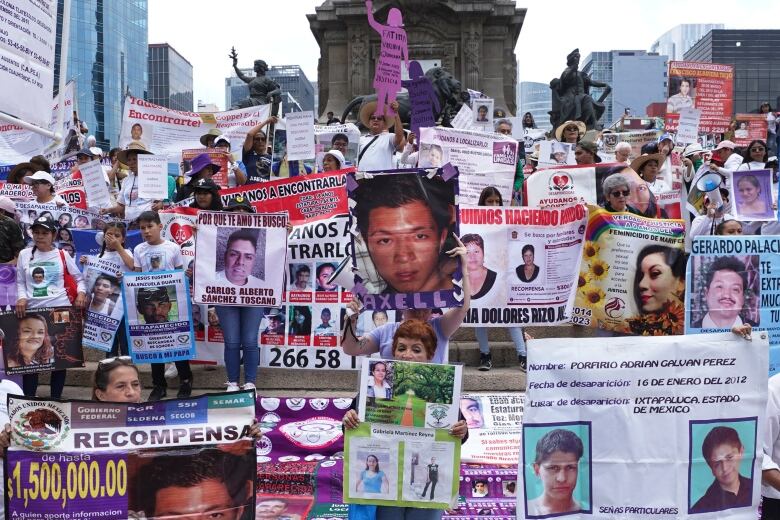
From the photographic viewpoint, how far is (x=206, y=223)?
7.08m

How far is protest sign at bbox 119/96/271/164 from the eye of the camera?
13.2 metres

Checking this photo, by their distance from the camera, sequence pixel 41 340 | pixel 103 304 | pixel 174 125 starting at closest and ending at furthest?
pixel 41 340 → pixel 103 304 → pixel 174 125

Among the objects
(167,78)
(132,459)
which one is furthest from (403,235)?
(167,78)

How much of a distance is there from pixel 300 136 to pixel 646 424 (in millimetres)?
9005

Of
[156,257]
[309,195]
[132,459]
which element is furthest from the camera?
[309,195]

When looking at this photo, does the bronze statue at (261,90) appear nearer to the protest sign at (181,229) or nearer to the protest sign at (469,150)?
the protest sign at (469,150)

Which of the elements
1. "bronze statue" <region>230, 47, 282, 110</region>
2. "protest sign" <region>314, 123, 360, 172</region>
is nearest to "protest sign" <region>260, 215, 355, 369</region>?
"protest sign" <region>314, 123, 360, 172</region>

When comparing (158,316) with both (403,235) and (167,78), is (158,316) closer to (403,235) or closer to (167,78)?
(403,235)

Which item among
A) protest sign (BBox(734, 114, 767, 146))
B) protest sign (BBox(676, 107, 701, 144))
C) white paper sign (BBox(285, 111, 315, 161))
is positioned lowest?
white paper sign (BBox(285, 111, 315, 161))

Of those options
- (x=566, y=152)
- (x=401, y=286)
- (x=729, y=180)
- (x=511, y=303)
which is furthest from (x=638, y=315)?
(x=566, y=152)

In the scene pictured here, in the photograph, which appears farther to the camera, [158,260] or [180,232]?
[180,232]

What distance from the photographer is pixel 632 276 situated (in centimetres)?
653

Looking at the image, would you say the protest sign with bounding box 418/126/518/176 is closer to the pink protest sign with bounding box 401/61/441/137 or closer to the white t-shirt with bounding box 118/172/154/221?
the pink protest sign with bounding box 401/61/441/137

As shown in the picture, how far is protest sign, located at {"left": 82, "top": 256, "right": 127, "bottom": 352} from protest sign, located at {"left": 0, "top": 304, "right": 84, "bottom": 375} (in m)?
0.35
